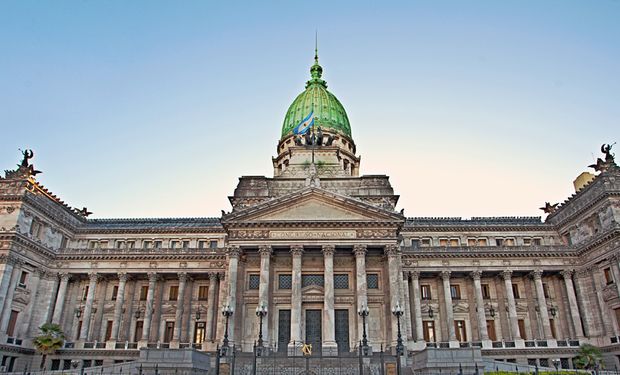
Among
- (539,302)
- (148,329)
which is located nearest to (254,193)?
(148,329)

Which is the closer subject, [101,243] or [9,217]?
[9,217]

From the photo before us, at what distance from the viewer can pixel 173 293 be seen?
178 feet

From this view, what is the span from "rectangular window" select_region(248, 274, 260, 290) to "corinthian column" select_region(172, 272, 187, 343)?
31.7 feet

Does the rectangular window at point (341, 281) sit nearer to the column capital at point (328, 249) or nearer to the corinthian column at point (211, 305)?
the column capital at point (328, 249)

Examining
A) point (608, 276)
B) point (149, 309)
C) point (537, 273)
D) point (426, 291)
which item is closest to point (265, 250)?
point (149, 309)

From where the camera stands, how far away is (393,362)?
3375cm

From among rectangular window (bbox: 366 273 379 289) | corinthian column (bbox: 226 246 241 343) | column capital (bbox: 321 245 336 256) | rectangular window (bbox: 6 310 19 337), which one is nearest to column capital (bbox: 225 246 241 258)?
corinthian column (bbox: 226 246 241 343)

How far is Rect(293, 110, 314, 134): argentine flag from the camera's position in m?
70.1

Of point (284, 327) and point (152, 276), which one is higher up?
point (152, 276)

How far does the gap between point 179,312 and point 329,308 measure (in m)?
18.4

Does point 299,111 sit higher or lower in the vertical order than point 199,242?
higher

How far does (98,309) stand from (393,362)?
35.1 m

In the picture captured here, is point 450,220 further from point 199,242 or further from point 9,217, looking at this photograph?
point 9,217

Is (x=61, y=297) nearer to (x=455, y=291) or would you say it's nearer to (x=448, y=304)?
(x=448, y=304)
